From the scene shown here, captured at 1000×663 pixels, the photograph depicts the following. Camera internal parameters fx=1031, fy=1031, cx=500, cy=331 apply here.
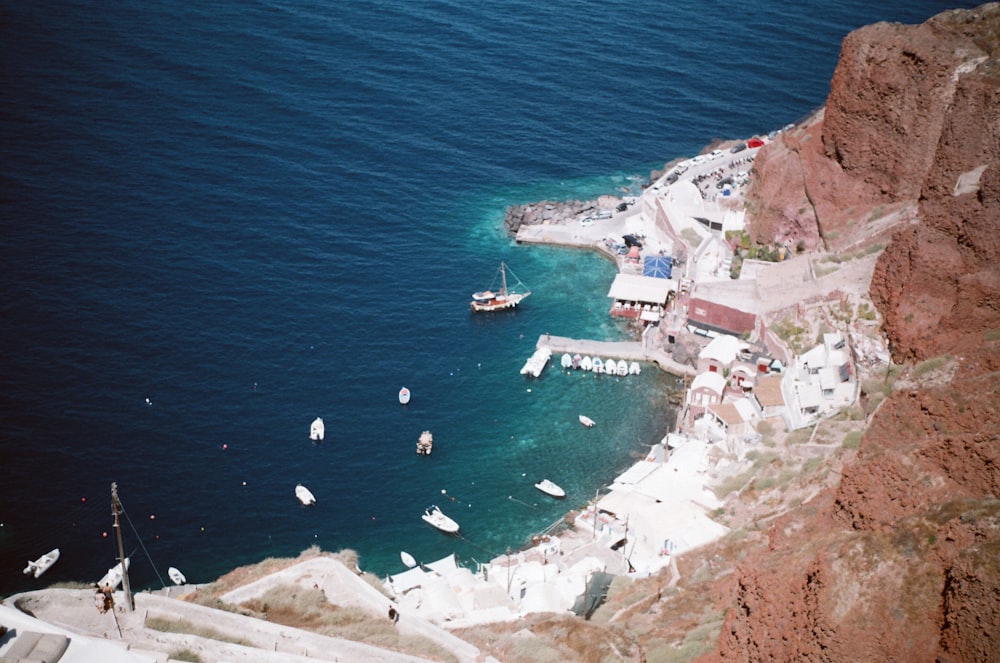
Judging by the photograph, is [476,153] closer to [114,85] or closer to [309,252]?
[309,252]

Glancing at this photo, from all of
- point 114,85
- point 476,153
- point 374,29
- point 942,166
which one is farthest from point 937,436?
point 374,29

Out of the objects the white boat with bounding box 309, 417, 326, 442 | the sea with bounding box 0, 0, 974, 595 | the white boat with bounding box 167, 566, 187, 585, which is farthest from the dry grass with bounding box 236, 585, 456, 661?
the white boat with bounding box 309, 417, 326, 442

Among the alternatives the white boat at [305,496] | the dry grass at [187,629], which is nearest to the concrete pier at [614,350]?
the white boat at [305,496]

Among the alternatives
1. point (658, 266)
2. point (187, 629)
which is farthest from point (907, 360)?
point (187, 629)

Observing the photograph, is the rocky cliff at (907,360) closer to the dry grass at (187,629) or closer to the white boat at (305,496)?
the dry grass at (187,629)

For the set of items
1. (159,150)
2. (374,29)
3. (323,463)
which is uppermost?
(374,29)

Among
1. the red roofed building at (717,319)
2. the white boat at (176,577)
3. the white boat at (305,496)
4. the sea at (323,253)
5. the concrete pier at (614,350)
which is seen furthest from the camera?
the concrete pier at (614,350)
